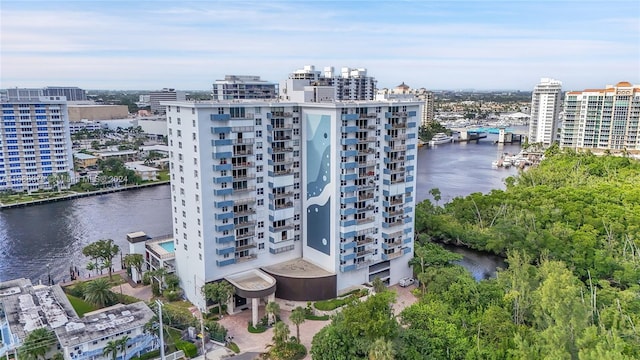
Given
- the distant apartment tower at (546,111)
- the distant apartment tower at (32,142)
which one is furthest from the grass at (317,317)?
the distant apartment tower at (546,111)

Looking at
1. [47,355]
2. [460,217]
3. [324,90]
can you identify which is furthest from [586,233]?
[47,355]

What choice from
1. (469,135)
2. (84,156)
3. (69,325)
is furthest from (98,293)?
(469,135)

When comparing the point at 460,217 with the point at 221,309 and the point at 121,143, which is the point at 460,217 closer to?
the point at 221,309

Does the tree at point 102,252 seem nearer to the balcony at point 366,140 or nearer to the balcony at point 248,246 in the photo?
the balcony at point 248,246

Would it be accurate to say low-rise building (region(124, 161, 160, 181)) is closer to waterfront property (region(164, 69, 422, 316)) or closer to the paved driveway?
waterfront property (region(164, 69, 422, 316))

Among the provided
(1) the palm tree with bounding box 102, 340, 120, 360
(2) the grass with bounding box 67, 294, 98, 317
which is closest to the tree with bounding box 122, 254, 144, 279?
(2) the grass with bounding box 67, 294, 98, 317

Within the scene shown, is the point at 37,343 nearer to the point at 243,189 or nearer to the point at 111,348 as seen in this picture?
the point at 111,348
